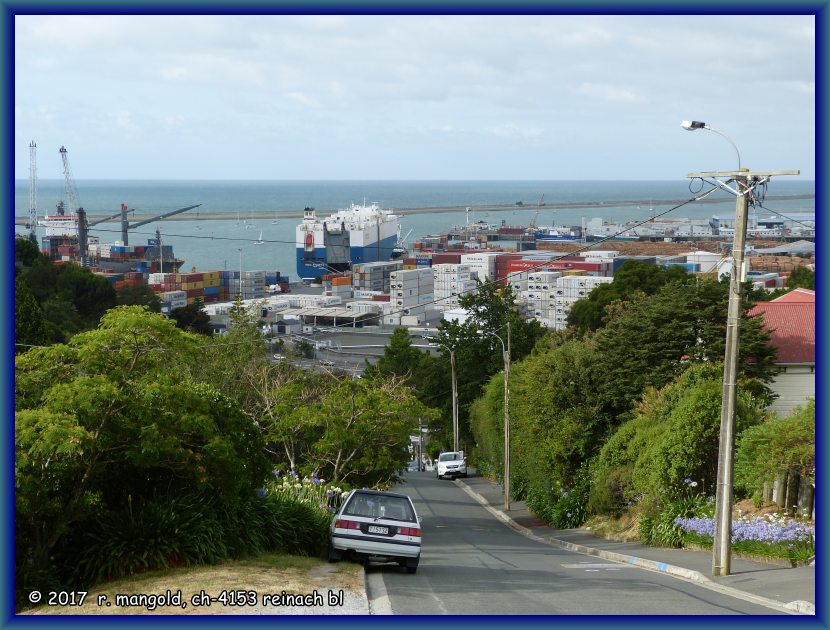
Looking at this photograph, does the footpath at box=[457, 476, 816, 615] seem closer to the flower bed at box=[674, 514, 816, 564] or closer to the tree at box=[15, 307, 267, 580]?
the flower bed at box=[674, 514, 816, 564]

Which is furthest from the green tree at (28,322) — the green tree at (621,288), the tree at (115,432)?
the green tree at (621,288)

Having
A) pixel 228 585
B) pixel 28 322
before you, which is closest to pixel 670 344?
pixel 28 322

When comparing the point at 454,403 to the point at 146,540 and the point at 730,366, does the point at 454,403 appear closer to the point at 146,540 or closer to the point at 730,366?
the point at 730,366

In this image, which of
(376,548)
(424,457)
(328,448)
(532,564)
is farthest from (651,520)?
(424,457)

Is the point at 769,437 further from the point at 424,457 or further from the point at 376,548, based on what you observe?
the point at 424,457

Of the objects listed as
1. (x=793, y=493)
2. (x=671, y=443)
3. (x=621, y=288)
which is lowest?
(x=793, y=493)

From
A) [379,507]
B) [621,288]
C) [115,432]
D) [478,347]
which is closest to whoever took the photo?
[115,432]
